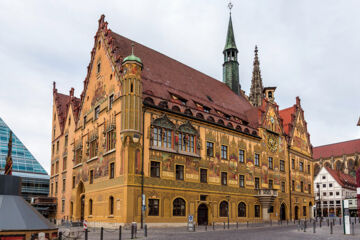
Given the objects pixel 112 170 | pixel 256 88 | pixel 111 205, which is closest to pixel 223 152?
pixel 112 170

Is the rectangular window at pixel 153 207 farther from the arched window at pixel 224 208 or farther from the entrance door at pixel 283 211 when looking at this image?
the entrance door at pixel 283 211

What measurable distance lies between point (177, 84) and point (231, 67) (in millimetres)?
16623

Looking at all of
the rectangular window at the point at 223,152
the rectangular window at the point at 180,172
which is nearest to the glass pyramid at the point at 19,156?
the rectangular window at the point at 223,152

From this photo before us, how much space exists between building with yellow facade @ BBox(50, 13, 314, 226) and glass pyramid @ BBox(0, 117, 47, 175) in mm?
29626

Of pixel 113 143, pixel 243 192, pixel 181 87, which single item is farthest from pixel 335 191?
pixel 113 143

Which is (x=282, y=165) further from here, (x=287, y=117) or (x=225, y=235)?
(x=225, y=235)

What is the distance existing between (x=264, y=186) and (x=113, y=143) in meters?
19.2

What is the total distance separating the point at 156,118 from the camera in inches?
1254

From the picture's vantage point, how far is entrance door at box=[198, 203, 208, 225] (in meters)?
34.4

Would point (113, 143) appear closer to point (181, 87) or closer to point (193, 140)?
point (193, 140)

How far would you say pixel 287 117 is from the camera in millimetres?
51562

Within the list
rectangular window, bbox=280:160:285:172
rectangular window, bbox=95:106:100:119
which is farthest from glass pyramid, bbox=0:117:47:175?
rectangular window, bbox=280:160:285:172

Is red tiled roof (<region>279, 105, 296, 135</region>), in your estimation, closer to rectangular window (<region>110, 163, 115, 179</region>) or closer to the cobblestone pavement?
the cobblestone pavement

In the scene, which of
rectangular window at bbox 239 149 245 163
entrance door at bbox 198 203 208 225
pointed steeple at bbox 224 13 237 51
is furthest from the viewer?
pointed steeple at bbox 224 13 237 51
